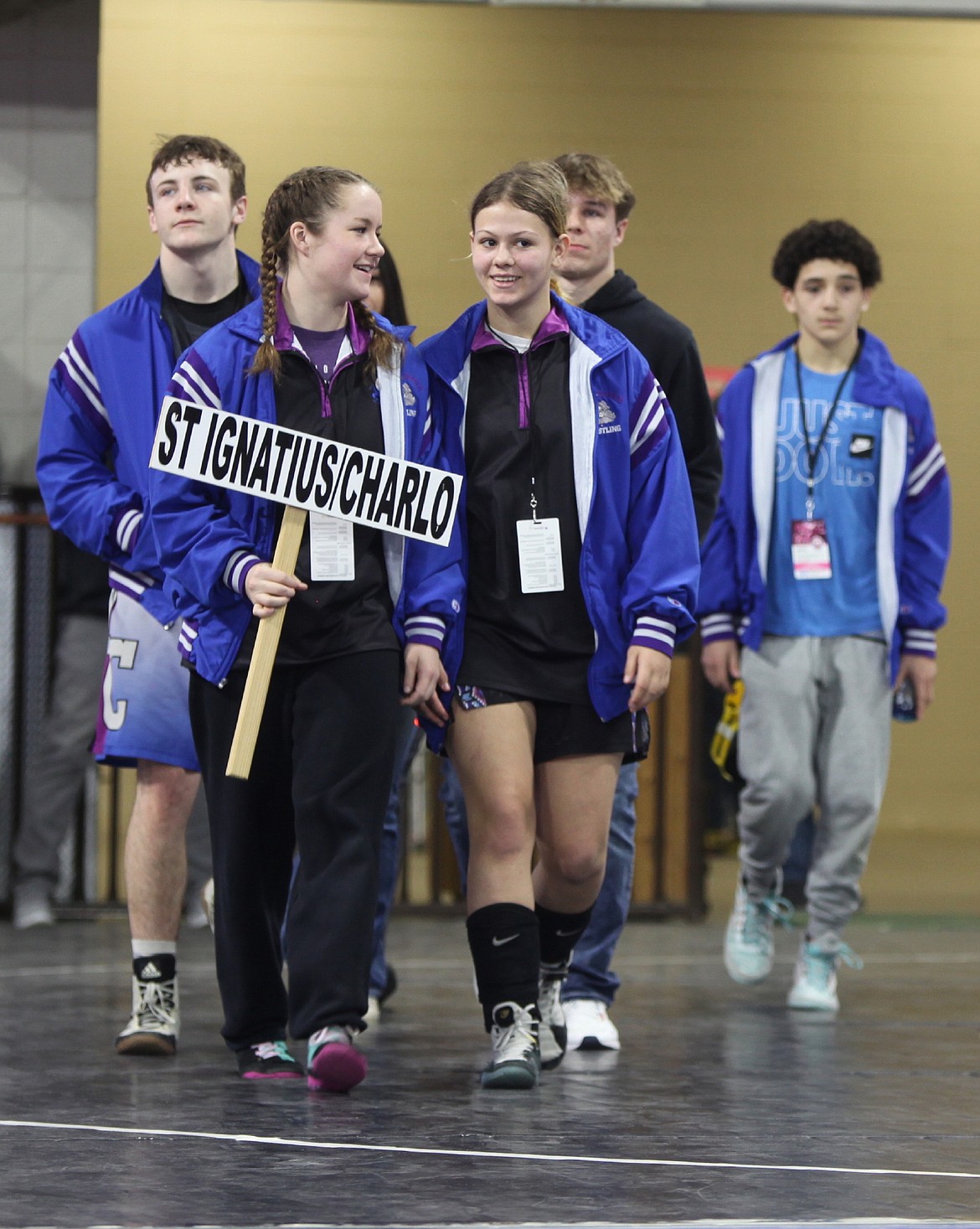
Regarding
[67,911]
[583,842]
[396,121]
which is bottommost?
[67,911]

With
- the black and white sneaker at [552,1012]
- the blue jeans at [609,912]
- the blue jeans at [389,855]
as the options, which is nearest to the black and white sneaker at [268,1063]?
the black and white sneaker at [552,1012]

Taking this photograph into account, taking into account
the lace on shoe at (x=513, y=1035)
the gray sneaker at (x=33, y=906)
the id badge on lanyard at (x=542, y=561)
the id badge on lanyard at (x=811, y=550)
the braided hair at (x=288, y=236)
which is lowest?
the gray sneaker at (x=33, y=906)

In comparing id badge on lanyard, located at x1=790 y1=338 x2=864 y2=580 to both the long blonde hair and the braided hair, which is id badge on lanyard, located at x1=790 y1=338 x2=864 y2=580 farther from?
the braided hair

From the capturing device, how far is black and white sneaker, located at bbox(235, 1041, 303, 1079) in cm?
377

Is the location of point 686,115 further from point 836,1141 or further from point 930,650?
point 836,1141

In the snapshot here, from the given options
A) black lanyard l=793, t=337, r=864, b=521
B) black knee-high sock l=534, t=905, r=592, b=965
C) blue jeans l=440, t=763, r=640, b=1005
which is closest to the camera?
black knee-high sock l=534, t=905, r=592, b=965

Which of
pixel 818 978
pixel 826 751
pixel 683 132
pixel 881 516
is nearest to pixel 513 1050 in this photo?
pixel 818 978

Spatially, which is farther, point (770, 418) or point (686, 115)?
point (686, 115)

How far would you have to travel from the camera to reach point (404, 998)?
5.16 metres

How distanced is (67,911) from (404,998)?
A: 2274 millimetres

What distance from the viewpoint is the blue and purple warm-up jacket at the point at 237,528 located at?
142 inches

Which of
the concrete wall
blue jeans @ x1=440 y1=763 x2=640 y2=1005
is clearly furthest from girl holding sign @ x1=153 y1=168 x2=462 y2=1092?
the concrete wall

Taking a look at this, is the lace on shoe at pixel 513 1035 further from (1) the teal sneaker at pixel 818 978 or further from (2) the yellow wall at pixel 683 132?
(2) the yellow wall at pixel 683 132

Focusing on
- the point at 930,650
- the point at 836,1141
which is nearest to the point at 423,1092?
the point at 836,1141
